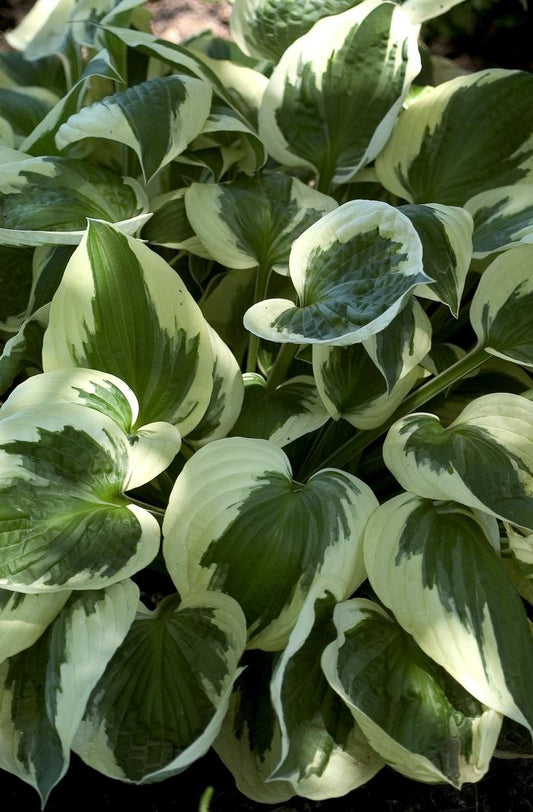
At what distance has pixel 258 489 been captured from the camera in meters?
0.88

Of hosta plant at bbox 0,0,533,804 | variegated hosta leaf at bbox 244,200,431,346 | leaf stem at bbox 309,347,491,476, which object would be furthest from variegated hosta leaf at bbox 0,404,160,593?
leaf stem at bbox 309,347,491,476

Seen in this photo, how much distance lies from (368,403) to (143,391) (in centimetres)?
27

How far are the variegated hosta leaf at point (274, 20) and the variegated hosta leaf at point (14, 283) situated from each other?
0.49 m

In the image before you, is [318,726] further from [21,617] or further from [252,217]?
[252,217]

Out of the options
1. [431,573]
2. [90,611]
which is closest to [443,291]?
[431,573]

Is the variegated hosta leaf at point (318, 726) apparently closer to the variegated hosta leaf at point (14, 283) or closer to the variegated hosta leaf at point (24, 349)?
the variegated hosta leaf at point (24, 349)

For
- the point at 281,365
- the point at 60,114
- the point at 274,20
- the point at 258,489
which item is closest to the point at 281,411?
the point at 281,365

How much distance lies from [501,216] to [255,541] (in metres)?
0.55

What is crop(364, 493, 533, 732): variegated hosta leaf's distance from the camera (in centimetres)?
82

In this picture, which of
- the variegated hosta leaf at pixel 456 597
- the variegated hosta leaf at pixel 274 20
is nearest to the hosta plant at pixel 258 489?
the variegated hosta leaf at pixel 456 597

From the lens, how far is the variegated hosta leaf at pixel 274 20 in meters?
1.28

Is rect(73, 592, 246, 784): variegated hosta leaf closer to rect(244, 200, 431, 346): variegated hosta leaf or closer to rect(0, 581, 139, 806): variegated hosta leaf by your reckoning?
rect(0, 581, 139, 806): variegated hosta leaf

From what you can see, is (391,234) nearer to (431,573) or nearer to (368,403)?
(368,403)

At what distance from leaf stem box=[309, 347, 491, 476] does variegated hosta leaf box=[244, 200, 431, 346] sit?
0.21 meters
